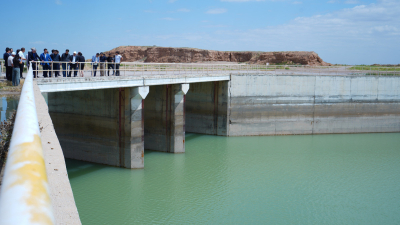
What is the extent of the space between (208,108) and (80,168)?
11.8m

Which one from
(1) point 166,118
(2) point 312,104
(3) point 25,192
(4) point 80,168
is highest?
(3) point 25,192

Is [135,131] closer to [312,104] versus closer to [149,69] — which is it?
[149,69]

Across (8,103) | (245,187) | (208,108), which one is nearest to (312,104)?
(208,108)

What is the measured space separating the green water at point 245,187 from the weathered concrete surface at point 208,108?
2.91 metres

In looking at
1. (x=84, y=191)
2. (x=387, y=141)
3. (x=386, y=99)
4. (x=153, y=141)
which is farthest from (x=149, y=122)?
(x=386, y=99)

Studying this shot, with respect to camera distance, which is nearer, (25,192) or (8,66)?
(25,192)

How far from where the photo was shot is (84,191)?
15.4m

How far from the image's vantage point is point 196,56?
8144cm

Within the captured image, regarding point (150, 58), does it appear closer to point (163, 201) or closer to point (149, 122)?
point (149, 122)

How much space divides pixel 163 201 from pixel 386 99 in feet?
74.8

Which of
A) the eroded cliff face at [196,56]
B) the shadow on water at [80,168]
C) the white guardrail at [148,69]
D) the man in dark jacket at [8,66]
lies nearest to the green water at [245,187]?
the shadow on water at [80,168]

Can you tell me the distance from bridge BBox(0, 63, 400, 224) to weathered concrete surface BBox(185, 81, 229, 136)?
0.07 meters

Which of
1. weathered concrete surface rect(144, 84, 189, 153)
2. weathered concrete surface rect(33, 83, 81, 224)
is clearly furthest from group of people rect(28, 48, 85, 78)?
weathered concrete surface rect(33, 83, 81, 224)

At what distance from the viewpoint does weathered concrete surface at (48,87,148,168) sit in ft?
59.2
